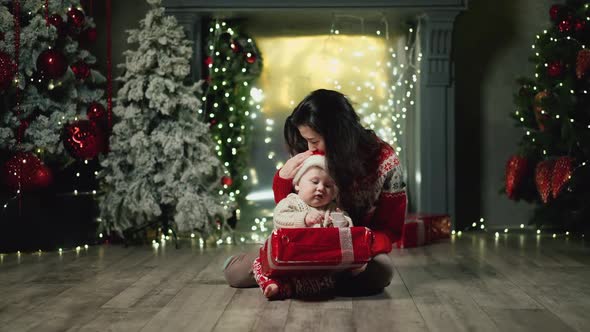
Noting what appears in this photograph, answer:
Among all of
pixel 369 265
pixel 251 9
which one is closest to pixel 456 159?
pixel 251 9

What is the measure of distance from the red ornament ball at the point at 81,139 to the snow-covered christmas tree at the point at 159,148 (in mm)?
240

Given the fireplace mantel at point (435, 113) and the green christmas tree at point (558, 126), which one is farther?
the fireplace mantel at point (435, 113)

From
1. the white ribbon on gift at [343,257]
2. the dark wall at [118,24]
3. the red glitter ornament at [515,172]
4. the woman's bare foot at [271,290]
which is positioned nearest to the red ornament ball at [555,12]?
the red glitter ornament at [515,172]

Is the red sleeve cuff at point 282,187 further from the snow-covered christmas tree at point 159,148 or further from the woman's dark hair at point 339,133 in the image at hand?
the snow-covered christmas tree at point 159,148

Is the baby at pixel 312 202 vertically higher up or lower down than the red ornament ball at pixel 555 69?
lower down

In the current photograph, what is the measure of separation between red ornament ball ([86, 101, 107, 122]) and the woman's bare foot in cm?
246

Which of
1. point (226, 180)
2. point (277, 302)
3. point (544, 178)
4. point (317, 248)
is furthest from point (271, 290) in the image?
point (544, 178)

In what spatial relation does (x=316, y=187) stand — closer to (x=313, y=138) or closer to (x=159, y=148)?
(x=313, y=138)

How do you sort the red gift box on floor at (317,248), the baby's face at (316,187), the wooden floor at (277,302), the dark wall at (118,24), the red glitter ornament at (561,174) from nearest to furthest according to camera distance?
the wooden floor at (277,302) → the red gift box on floor at (317,248) → the baby's face at (316,187) → the red glitter ornament at (561,174) → the dark wall at (118,24)

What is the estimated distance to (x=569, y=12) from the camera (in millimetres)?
6242

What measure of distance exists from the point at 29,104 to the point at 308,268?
2.67 meters

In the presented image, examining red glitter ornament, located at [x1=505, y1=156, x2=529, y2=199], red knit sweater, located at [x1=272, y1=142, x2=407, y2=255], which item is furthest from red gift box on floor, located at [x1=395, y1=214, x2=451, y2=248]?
red knit sweater, located at [x1=272, y1=142, x2=407, y2=255]

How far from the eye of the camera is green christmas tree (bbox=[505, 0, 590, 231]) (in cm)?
590

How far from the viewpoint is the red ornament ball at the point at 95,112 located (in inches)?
226
